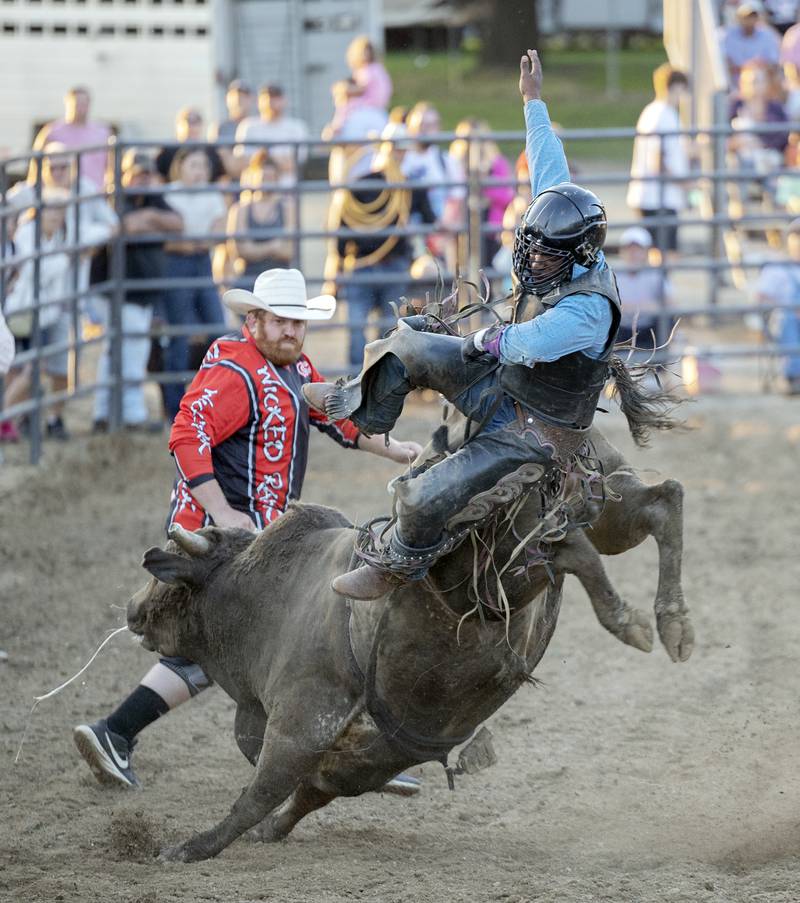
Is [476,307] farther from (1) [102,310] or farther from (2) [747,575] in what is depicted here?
(1) [102,310]

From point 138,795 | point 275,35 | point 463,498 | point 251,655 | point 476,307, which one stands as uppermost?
point 275,35

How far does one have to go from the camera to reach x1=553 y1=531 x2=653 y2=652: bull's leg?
4594 mm

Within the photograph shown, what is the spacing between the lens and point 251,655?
504 centimetres

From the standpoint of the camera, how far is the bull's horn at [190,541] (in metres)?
4.99

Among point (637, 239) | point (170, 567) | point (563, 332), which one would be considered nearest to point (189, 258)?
point (637, 239)

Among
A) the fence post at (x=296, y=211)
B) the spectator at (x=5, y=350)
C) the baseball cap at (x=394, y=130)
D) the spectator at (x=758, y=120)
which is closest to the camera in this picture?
the spectator at (x=5, y=350)

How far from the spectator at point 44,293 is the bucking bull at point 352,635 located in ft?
17.6

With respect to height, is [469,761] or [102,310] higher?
[102,310]

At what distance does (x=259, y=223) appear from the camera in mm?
11797

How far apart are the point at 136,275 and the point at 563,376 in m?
7.45

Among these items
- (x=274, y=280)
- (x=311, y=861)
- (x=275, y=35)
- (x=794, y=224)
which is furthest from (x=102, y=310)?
(x=275, y=35)

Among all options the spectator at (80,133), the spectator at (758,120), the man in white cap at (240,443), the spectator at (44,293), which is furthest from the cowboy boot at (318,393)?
the spectator at (758,120)

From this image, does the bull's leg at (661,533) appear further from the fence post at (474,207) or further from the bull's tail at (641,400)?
the fence post at (474,207)

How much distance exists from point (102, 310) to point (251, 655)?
22.3 feet
